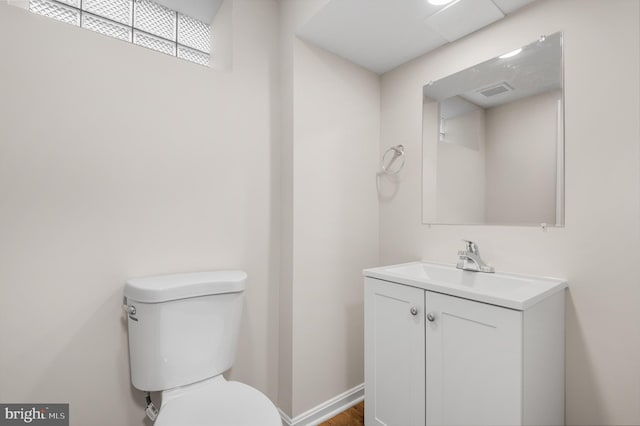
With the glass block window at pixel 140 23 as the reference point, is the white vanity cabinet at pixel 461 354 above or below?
below

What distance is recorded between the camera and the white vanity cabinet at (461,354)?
102 cm

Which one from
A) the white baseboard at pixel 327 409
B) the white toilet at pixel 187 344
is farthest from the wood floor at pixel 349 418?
the white toilet at pixel 187 344

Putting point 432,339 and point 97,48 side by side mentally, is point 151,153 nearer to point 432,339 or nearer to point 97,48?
point 97,48

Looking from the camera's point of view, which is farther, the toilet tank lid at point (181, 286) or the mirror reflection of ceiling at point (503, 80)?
the mirror reflection of ceiling at point (503, 80)

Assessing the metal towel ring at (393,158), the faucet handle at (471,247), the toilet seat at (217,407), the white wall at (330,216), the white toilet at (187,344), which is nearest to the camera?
the toilet seat at (217,407)

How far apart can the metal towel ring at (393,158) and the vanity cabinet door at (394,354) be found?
790mm

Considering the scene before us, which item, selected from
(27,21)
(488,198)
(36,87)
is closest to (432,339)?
(488,198)

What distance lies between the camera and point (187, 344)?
122 cm

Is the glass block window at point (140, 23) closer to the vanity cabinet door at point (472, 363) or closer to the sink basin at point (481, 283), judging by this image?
the sink basin at point (481, 283)

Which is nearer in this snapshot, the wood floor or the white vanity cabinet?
the white vanity cabinet

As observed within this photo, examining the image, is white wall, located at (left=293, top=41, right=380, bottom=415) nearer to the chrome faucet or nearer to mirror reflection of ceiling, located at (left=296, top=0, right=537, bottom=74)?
mirror reflection of ceiling, located at (left=296, top=0, right=537, bottom=74)

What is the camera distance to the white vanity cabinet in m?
1.02

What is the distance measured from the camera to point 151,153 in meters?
1.34

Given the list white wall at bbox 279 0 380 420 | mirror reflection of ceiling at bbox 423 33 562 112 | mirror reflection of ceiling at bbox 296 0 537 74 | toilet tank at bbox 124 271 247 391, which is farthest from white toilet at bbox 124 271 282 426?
mirror reflection of ceiling at bbox 423 33 562 112
